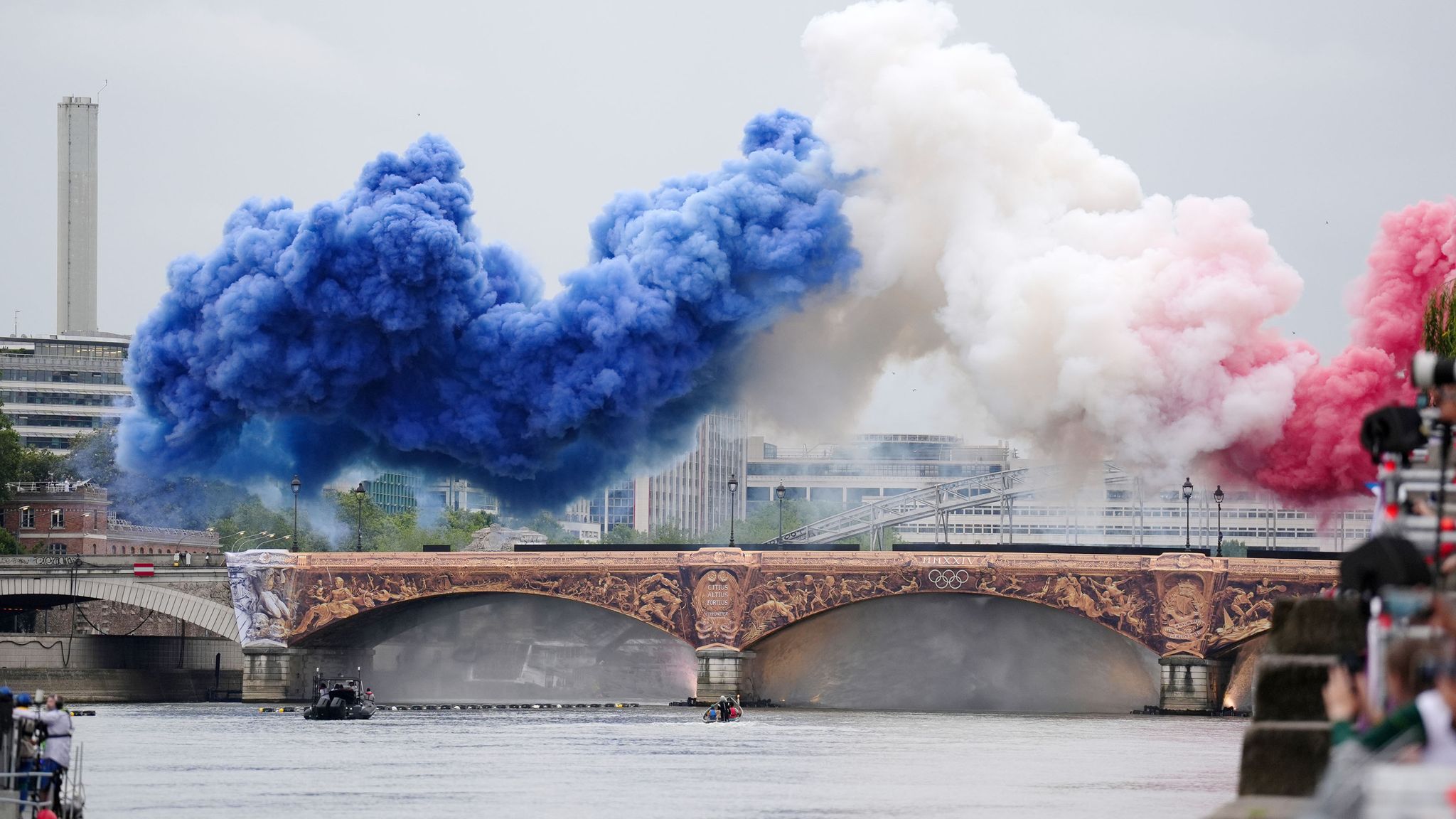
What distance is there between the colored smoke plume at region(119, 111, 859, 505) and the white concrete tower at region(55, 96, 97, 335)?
3982 inches

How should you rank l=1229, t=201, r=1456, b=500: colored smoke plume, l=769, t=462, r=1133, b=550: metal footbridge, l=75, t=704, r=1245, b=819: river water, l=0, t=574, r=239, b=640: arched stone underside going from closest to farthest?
l=75, t=704, r=1245, b=819: river water, l=1229, t=201, r=1456, b=500: colored smoke plume, l=0, t=574, r=239, b=640: arched stone underside, l=769, t=462, r=1133, b=550: metal footbridge

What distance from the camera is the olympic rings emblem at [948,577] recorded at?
312 feet

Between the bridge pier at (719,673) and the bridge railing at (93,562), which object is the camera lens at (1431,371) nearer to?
the bridge pier at (719,673)

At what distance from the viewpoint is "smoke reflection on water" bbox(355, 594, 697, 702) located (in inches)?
4680

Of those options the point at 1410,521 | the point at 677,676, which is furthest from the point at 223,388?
the point at 1410,521

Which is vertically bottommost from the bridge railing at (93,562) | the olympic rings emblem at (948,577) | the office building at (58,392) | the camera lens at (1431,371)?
the olympic rings emblem at (948,577)

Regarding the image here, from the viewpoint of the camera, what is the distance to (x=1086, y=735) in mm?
78875

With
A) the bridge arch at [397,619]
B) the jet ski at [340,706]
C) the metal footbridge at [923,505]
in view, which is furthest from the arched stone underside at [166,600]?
the metal footbridge at [923,505]

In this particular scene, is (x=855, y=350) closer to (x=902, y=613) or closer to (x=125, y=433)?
(x=902, y=613)

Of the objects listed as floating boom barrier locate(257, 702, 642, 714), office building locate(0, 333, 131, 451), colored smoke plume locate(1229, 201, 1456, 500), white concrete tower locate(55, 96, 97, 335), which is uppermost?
white concrete tower locate(55, 96, 97, 335)

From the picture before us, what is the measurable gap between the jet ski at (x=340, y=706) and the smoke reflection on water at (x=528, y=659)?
20322mm

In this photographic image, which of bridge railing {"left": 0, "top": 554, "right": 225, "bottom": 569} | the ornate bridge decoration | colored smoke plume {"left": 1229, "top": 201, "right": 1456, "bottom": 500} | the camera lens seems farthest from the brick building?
the camera lens

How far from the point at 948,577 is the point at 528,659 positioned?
3851 cm

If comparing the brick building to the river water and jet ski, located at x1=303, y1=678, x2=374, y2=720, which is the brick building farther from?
jet ski, located at x1=303, y1=678, x2=374, y2=720
